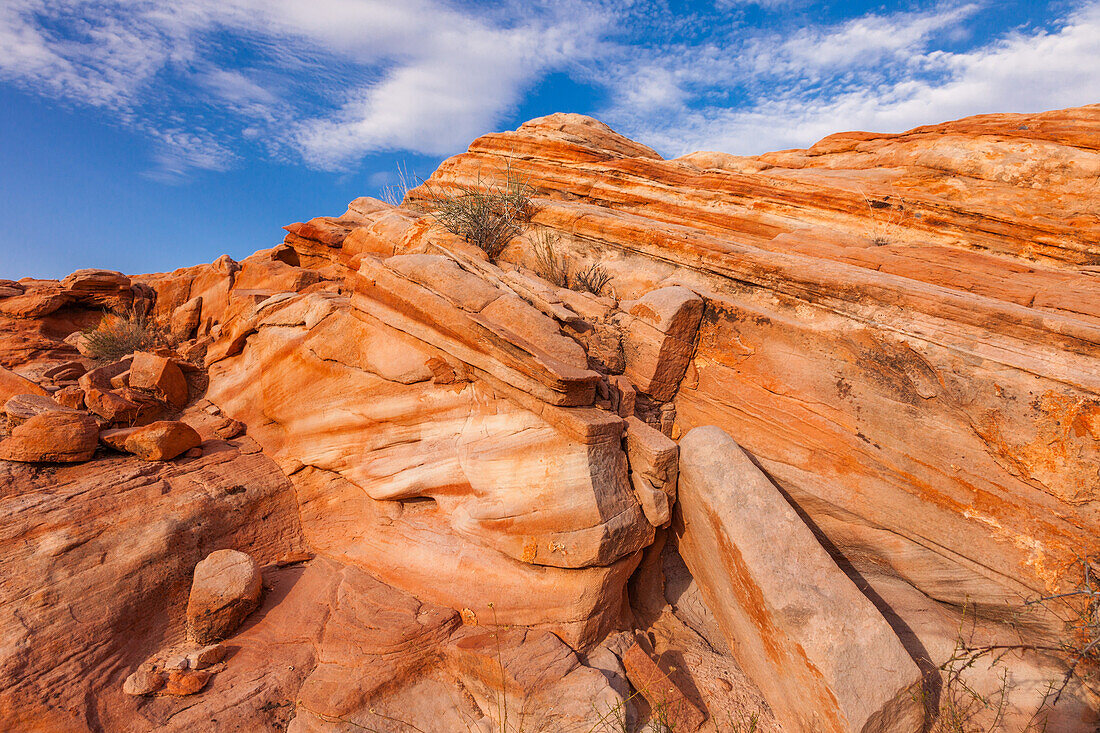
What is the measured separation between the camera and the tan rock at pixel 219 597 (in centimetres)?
427

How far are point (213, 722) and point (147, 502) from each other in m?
2.37

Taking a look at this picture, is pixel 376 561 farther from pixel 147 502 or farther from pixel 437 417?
pixel 147 502

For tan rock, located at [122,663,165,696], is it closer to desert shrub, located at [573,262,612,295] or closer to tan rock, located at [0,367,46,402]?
tan rock, located at [0,367,46,402]

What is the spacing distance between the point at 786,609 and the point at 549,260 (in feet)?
17.3

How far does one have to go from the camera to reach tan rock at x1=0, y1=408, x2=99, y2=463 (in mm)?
5016

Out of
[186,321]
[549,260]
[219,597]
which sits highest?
[549,260]

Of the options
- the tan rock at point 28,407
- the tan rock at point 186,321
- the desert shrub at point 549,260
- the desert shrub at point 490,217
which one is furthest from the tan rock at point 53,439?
the desert shrub at point 549,260

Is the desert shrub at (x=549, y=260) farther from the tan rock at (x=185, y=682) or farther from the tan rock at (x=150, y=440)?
the tan rock at (x=185, y=682)

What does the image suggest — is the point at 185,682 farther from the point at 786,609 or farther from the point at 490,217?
the point at 490,217

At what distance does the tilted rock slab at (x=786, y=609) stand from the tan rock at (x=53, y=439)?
6.31 m

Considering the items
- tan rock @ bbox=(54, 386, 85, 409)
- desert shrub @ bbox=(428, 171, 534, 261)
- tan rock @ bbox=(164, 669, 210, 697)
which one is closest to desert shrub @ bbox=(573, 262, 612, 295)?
desert shrub @ bbox=(428, 171, 534, 261)

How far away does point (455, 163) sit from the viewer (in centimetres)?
1021

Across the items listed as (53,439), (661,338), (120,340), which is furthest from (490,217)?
(120,340)

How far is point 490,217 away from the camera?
305 inches
